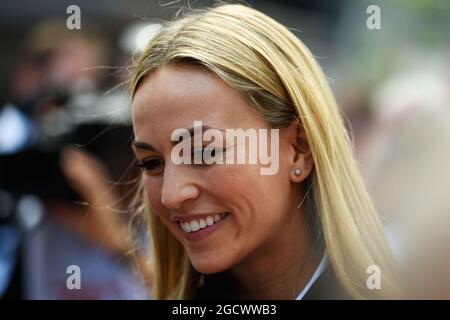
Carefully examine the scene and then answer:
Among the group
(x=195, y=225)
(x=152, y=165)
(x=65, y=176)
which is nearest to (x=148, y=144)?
(x=152, y=165)

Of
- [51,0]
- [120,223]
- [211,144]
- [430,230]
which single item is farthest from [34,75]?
[430,230]

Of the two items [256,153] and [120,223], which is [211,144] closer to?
[256,153]

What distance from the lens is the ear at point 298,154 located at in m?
1.21

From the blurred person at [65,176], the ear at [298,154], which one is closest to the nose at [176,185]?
the ear at [298,154]

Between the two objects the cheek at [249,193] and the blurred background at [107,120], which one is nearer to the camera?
the cheek at [249,193]

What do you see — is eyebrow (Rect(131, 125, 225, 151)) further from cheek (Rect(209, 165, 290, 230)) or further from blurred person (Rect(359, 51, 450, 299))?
blurred person (Rect(359, 51, 450, 299))

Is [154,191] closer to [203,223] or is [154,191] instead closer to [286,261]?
[203,223]

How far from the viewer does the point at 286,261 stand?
1291 mm

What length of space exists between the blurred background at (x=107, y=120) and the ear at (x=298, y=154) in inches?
17.9

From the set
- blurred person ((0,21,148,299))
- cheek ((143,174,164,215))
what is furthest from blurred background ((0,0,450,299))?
cheek ((143,174,164,215))

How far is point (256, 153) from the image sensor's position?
1174mm

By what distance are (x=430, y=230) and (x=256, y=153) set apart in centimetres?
33

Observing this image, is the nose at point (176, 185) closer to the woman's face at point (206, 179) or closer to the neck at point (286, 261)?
the woman's face at point (206, 179)

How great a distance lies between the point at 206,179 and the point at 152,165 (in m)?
0.11
